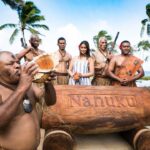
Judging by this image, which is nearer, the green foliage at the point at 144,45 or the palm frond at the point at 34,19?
the palm frond at the point at 34,19

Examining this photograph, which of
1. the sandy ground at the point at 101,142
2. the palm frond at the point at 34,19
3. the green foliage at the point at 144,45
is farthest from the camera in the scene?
the green foliage at the point at 144,45

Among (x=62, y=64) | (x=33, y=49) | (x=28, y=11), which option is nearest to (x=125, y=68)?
(x=62, y=64)

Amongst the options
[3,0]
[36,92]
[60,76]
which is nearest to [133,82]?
[60,76]

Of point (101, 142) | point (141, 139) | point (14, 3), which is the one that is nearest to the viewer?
point (141, 139)

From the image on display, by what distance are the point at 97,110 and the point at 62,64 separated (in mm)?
1479

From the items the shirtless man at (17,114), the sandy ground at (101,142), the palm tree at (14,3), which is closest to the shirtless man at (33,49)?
the sandy ground at (101,142)

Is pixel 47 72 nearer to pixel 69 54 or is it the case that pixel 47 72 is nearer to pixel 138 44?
pixel 69 54

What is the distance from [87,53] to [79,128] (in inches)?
55.0

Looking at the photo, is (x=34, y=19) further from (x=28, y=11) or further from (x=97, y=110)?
(x=97, y=110)

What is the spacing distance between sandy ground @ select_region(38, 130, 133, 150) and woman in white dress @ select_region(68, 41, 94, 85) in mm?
886

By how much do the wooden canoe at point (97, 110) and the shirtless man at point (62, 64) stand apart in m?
0.99

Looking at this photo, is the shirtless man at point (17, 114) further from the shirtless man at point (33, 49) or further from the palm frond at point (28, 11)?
the palm frond at point (28, 11)

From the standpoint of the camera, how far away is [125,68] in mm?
5195

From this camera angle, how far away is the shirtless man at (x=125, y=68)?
5141 millimetres
